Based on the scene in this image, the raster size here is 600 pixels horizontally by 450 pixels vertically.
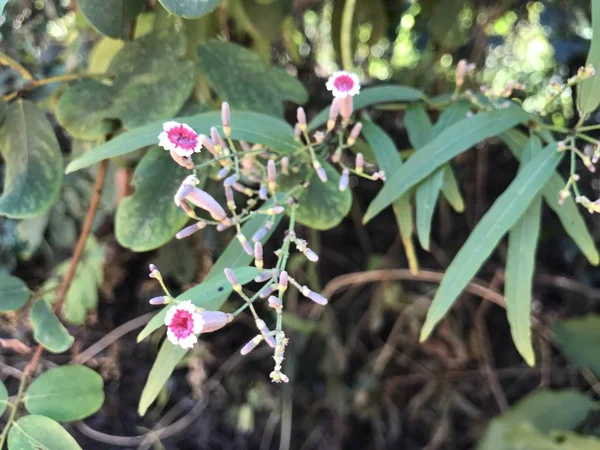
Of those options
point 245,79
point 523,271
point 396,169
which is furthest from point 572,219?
point 245,79

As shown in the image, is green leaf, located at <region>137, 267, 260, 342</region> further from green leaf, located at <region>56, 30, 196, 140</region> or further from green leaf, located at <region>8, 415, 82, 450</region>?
green leaf, located at <region>56, 30, 196, 140</region>

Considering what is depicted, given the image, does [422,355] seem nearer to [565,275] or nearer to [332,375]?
[332,375]

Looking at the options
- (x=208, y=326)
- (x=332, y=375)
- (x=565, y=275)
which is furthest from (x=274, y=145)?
(x=565, y=275)

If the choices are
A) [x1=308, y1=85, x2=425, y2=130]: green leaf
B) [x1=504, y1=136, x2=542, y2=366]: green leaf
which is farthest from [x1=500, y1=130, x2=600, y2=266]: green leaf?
[x1=308, y1=85, x2=425, y2=130]: green leaf

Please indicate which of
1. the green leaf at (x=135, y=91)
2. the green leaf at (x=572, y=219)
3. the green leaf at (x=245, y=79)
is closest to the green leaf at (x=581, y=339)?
the green leaf at (x=572, y=219)

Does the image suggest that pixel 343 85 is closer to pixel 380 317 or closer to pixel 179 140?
pixel 179 140

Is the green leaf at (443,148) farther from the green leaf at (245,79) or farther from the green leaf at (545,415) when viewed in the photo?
the green leaf at (545,415)
